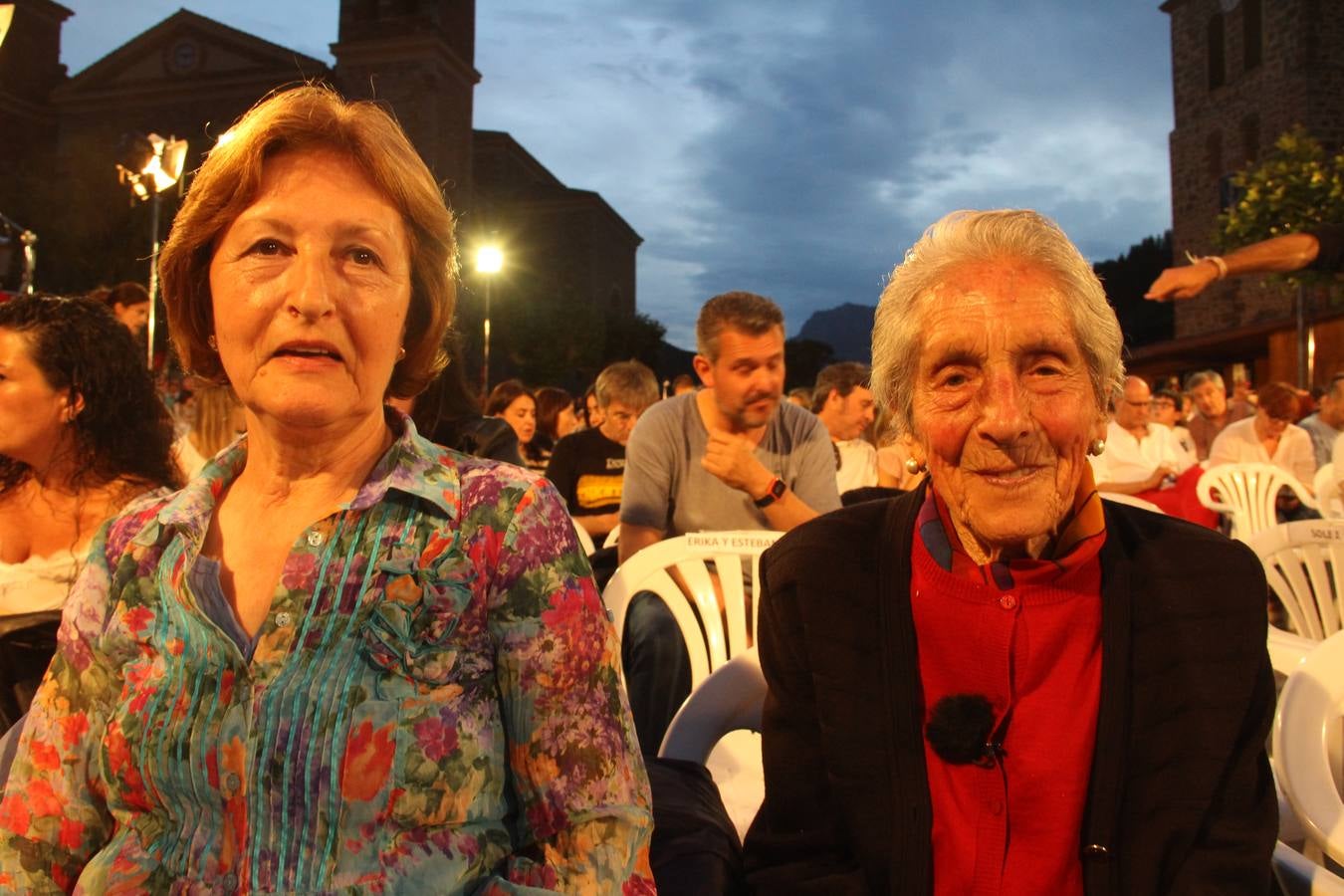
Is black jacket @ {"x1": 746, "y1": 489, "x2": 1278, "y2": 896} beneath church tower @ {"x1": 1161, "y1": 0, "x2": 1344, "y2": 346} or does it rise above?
beneath

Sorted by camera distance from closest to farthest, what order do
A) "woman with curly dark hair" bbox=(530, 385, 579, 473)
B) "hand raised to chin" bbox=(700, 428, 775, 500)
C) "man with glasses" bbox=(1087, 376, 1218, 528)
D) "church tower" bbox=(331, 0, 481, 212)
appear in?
"hand raised to chin" bbox=(700, 428, 775, 500)
"man with glasses" bbox=(1087, 376, 1218, 528)
"woman with curly dark hair" bbox=(530, 385, 579, 473)
"church tower" bbox=(331, 0, 481, 212)

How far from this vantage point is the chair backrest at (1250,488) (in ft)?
22.6

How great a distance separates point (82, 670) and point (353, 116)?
0.95 meters

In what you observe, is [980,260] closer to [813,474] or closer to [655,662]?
[655,662]

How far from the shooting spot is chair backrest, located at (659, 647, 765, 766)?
211 centimetres

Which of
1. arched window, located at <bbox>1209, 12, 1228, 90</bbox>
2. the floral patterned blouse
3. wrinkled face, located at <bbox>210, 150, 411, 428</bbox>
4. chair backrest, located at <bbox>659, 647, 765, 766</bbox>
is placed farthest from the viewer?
arched window, located at <bbox>1209, 12, 1228, 90</bbox>

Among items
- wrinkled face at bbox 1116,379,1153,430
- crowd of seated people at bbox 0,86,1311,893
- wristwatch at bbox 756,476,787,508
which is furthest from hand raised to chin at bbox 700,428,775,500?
wrinkled face at bbox 1116,379,1153,430

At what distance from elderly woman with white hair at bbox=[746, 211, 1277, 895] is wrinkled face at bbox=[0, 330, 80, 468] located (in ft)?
7.48

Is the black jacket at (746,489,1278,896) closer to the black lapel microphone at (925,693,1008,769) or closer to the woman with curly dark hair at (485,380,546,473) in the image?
the black lapel microphone at (925,693,1008,769)

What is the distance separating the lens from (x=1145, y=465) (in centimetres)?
790

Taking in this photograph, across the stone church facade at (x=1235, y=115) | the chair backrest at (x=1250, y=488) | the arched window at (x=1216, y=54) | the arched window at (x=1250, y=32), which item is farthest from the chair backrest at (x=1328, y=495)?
the arched window at (x=1216, y=54)

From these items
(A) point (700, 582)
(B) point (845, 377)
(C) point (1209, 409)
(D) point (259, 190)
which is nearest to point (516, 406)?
(B) point (845, 377)

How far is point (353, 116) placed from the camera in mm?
1562

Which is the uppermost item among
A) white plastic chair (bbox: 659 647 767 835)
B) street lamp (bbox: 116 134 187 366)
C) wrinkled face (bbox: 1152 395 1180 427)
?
street lamp (bbox: 116 134 187 366)
